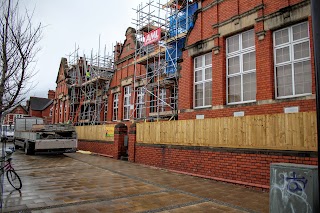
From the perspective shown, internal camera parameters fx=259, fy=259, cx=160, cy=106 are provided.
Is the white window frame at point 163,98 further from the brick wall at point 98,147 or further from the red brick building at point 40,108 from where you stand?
the red brick building at point 40,108

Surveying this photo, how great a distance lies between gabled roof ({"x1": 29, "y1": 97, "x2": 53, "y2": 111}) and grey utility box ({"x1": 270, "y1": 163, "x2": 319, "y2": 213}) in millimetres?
61705

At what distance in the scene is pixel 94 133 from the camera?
66.1ft

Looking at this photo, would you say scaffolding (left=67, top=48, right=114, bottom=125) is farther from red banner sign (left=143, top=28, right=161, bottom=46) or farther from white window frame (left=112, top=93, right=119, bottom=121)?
red banner sign (left=143, top=28, right=161, bottom=46)

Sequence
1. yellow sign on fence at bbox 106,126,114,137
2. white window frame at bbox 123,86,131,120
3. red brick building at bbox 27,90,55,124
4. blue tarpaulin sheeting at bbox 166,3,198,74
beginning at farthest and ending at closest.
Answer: red brick building at bbox 27,90,55,124, white window frame at bbox 123,86,131,120, yellow sign on fence at bbox 106,126,114,137, blue tarpaulin sheeting at bbox 166,3,198,74

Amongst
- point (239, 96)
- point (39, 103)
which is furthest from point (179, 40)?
point (39, 103)

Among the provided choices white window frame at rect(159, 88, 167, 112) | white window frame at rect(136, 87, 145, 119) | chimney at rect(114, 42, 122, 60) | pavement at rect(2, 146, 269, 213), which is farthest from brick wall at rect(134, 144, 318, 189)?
chimney at rect(114, 42, 122, 60)

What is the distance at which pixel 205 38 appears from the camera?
1220 centimetres

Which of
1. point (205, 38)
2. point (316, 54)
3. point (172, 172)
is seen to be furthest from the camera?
point (205, 38)

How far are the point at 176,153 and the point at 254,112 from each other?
3.66 m

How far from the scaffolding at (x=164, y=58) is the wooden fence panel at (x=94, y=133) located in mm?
2603

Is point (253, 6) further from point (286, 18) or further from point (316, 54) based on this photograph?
point (316, 54)

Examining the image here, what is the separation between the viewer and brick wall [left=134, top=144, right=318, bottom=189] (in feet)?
24.9

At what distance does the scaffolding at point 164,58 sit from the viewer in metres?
15.2

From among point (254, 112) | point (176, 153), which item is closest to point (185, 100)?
point (176, 153)
